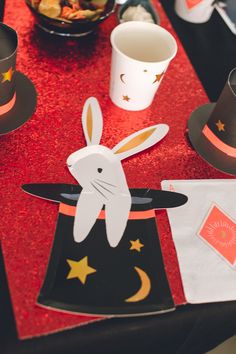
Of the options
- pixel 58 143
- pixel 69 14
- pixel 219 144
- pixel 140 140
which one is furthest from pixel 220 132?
pixel 69 14

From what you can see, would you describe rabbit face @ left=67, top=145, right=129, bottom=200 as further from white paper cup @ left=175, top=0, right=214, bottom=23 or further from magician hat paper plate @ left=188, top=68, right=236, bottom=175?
white paper cup @ left=175, top=0, right=214, bottom=23

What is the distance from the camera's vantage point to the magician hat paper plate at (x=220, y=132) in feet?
2.14

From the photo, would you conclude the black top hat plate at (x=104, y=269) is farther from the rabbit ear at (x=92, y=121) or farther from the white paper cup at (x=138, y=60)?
the white paper cup at (x=138, y=60)

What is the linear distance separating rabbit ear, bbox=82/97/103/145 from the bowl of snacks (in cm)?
18

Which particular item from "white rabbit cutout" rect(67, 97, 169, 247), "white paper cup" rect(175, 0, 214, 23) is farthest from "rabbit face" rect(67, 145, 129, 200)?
"white paper cup" rect(175, 0, 214, 23)

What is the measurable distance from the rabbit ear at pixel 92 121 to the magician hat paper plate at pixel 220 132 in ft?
0.59

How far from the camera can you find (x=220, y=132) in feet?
2.27

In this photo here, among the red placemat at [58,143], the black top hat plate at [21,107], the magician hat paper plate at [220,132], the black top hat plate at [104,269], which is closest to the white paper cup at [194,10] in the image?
the red placemat at [58,143]

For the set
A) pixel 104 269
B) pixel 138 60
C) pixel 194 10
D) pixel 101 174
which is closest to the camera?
pixel 104 269

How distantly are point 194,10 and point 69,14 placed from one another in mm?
359

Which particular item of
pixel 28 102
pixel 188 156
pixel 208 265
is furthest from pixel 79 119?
pixel 208 265

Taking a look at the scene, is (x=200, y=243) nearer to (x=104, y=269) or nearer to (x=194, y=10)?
(x=104, y=269)

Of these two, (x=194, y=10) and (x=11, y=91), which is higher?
(x=194, y=10)

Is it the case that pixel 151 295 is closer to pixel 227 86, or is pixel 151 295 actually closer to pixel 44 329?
pixel 44 329
